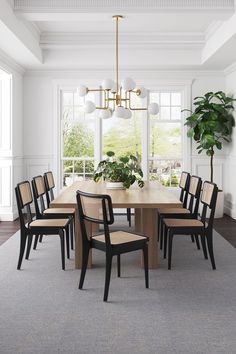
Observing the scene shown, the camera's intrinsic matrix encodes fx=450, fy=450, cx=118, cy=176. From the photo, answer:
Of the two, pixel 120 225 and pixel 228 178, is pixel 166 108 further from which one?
pixel 120 225

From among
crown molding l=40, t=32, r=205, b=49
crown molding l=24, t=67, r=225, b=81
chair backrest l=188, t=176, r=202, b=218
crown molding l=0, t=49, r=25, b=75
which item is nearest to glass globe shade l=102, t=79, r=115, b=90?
chair backrest l=188, t=176, r=202, b=218

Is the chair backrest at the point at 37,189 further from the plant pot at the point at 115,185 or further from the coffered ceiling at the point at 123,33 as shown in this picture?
the coffered ceiling at the point at 123,33

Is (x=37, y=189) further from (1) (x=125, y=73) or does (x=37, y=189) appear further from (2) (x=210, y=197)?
(1) (x=125, y=73)

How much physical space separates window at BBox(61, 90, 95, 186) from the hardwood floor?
5.01ft

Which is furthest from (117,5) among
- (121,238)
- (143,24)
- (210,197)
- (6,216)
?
(6,216)

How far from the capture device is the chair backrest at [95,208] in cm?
343

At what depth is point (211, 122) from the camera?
23.5 ft

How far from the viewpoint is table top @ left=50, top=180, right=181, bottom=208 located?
3.93m

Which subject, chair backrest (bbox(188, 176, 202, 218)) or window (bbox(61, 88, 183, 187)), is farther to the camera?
window (bbox(61, 88, 183, 187))

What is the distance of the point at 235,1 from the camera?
16.1ft

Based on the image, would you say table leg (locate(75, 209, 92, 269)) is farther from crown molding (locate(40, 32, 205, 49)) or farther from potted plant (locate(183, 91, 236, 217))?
crown molding (locate(40, 32, 205, 49))

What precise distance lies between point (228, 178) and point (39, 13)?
437 cm

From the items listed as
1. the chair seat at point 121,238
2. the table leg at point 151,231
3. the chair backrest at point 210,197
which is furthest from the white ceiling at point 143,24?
the chair seat at point 121,238

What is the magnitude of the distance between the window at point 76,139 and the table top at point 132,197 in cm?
270
